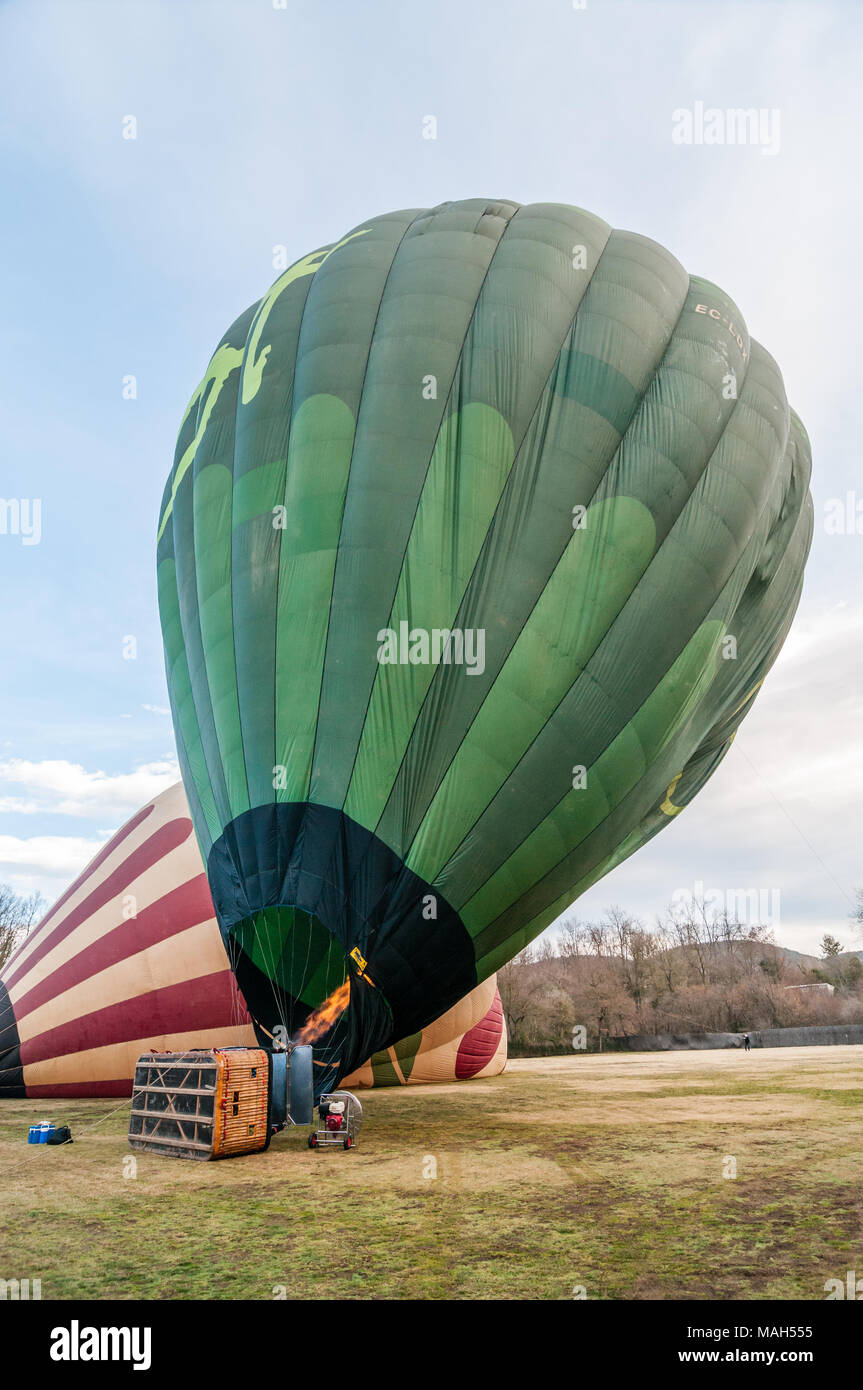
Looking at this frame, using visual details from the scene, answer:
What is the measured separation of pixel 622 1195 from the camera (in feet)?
15.0

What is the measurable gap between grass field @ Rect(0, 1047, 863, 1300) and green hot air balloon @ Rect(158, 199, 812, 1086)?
4.22 feet

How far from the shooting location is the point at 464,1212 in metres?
4.26

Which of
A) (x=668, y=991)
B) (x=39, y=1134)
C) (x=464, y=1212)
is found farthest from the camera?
(x=668, y=991)

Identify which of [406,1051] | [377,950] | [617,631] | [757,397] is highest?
[757,397]

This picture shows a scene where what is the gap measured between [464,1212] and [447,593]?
13.3ft

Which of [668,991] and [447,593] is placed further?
[668,991]

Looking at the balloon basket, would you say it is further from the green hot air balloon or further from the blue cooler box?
the blue cooler box

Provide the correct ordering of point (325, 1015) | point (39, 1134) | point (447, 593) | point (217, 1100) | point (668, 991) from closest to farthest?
1. point (217, 1100)
2. point (325, 1015)
3. point (447, 593)
4. point (39, 1134)
5. point (668, 991)

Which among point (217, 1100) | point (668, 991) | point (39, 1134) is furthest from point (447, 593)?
point (668, 991)

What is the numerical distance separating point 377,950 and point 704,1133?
318cm

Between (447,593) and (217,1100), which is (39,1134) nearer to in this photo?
(217,1100)

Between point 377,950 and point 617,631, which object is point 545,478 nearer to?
point 617,631

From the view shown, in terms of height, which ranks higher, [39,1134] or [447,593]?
[447,593]
